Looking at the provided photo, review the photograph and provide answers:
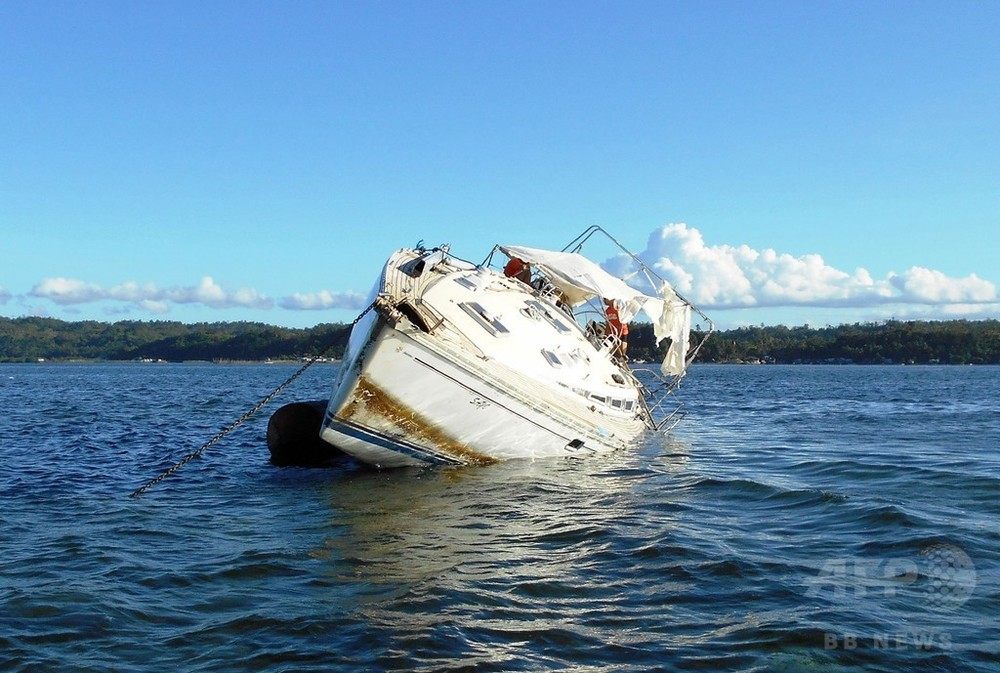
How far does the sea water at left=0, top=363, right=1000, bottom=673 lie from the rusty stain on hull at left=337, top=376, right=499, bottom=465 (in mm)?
685

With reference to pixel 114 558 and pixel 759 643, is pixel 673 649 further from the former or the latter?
pixel 114 558

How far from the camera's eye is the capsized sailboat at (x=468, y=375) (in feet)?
50.1

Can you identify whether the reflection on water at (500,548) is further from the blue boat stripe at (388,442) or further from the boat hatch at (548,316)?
the boat hatch at (548,316)

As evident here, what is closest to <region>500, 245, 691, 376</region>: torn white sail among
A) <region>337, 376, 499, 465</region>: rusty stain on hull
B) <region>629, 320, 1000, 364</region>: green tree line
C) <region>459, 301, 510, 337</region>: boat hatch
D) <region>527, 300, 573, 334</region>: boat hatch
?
<region>527, 300, 573, 334</region>: boat hatch

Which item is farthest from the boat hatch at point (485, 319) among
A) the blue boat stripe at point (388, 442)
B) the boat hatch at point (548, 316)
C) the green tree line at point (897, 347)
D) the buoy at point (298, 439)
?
the green tree line at point (897, 347)

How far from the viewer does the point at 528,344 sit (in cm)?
1767

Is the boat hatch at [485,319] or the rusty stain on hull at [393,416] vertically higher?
the boat hatch at [485,319]

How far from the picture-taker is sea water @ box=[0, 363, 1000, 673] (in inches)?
286

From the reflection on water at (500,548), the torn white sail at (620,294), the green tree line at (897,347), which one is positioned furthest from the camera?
the green tree line at (897,347)

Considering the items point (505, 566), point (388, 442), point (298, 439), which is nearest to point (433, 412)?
point (388, 442)

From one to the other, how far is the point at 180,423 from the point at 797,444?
21.3 metres

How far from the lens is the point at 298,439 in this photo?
1934cm

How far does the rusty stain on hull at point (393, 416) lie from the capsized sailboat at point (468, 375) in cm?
2

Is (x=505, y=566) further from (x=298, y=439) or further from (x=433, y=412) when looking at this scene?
(x=298, y=439)
